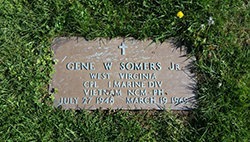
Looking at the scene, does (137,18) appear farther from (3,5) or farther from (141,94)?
(3,5)

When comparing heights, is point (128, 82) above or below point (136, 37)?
below

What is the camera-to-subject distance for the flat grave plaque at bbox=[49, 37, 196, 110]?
9.09 feet

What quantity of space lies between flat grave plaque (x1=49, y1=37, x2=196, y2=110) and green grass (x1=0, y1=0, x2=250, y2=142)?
9 cm

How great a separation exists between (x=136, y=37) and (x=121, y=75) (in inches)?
17.9

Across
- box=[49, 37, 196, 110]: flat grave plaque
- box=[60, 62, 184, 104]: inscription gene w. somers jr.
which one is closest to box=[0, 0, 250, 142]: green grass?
box=[49, 37, 196, 110]: flat grave plaque

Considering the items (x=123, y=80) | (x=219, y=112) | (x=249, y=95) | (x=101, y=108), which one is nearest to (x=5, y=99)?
(x=101, y=108)

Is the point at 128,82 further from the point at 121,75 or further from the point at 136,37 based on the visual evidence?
the point at 136,37

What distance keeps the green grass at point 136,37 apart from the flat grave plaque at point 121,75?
0.28ft

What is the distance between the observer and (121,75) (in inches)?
111

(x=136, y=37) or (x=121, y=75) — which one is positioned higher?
(x=136, y=37)

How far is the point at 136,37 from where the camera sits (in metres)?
2.93

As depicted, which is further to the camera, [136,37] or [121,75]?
[136,37]

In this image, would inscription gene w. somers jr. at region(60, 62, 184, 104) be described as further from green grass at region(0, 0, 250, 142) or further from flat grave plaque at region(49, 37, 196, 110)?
green grass at region(0, 0, 250, 142)

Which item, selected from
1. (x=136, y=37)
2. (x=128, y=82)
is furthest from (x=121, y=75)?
(x=136, y=37)
